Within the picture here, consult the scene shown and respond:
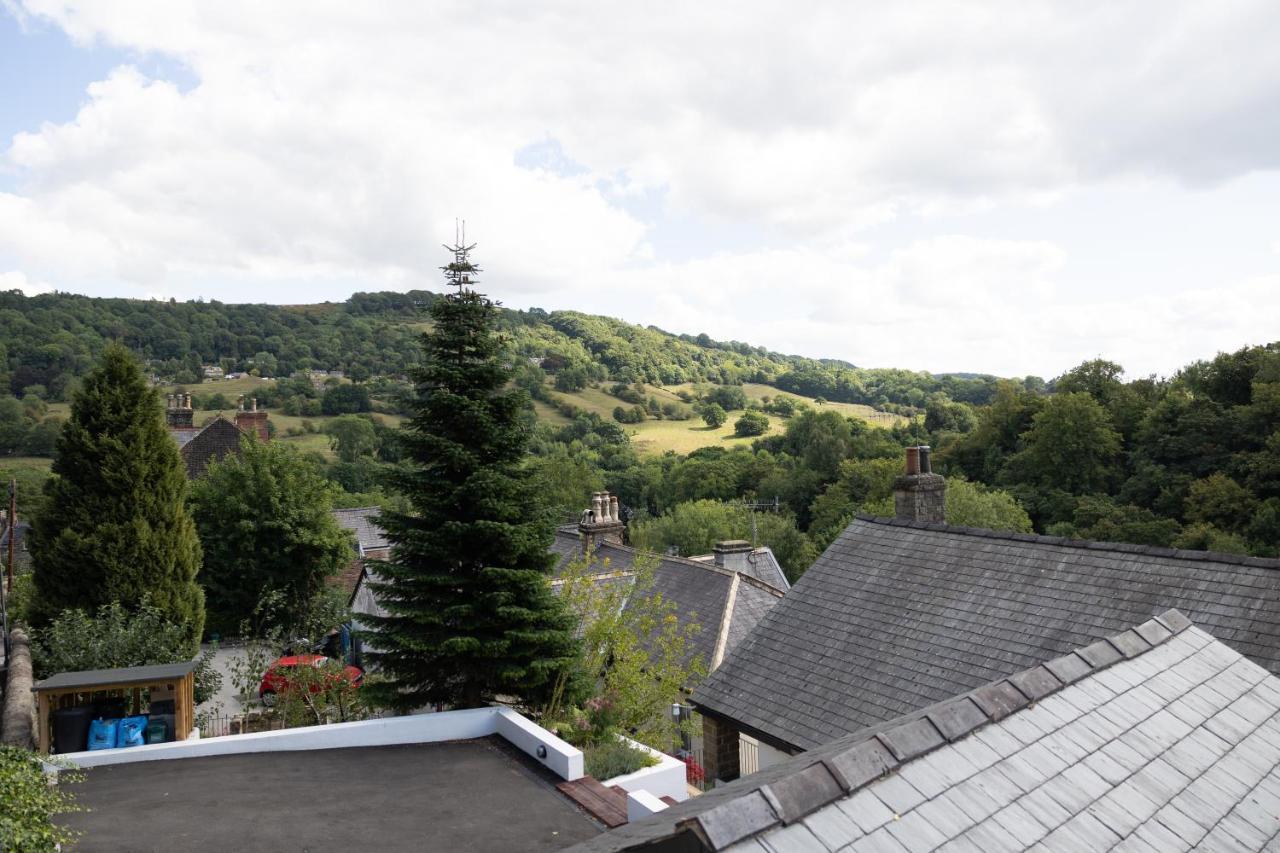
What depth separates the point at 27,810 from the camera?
5.86 meters

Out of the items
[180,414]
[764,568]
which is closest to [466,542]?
[764,568]

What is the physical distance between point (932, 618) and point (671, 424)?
107 meters

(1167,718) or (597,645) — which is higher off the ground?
(1167,718)

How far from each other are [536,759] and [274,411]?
87097 millimetres

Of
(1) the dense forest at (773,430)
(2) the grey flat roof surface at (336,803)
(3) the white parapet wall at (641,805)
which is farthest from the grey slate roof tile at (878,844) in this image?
(1) the dense forest at (773,430)

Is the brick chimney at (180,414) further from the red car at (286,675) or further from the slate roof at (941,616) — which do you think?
the slate roof at (941,616)

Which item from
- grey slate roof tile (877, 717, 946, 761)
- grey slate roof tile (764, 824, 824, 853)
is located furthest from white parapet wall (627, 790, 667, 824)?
grey slate roof tile (764, 824, 824, 853)

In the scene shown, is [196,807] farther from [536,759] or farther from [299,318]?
[299,318]

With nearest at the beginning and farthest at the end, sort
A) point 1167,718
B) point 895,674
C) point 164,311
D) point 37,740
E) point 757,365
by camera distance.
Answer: point 1167,718, point 37,740, point 895,674, point 164,311, point 757,365

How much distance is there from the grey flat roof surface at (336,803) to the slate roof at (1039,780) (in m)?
3.83

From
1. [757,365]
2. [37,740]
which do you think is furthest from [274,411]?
[757,365]

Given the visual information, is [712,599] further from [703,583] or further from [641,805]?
[641,805]

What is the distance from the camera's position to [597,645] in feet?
41.4

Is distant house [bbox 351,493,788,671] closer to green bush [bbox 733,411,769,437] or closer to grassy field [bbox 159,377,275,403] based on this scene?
grassy field [bbox 159,377,275,403]
